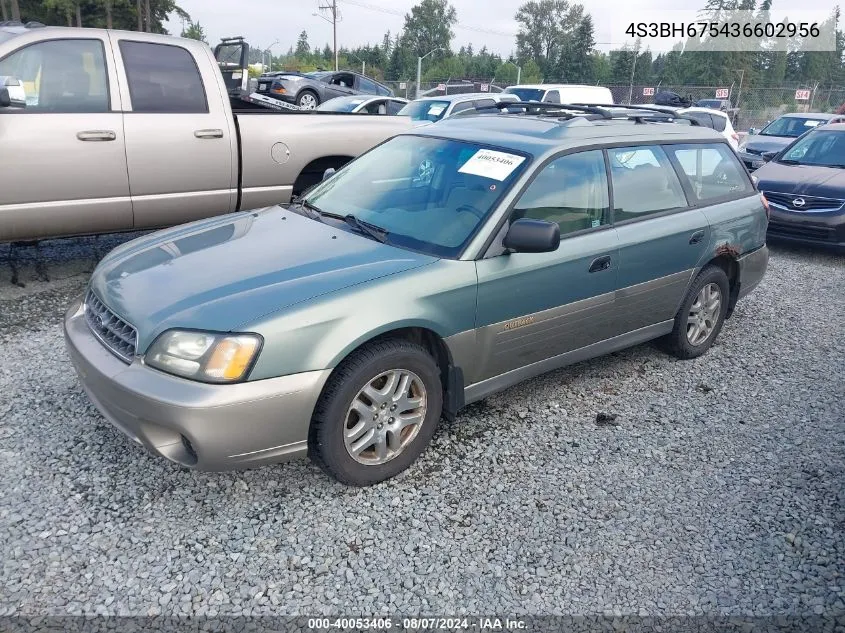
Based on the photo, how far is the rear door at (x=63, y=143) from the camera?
4848 mm

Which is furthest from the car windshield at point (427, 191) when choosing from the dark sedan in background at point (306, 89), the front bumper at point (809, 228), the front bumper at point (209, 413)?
the dark sedan in background at point (306, 89)

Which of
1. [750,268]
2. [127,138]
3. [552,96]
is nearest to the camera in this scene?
[750,268]

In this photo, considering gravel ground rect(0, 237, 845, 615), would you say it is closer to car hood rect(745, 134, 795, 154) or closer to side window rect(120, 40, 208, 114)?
side window rect(120, 40, 208, 114)

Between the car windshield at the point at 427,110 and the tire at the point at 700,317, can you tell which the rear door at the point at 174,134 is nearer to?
the tire at the point at 700,317

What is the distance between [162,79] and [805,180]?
7.34m

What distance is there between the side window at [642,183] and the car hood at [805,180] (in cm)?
466

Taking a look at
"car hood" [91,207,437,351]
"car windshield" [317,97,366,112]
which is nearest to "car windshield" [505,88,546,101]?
"car windshield" [317,97,366,112]

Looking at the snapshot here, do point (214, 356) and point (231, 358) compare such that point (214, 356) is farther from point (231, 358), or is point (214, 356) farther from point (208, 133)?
point (208, 133)

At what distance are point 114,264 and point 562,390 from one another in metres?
2.70

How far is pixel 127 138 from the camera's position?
524cm

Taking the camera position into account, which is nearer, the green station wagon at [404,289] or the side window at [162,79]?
the green station wagon at [404,289]

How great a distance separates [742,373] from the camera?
4.62 metres

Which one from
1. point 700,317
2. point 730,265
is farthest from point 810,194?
point 700,317

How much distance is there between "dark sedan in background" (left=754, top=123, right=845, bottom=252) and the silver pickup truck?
5532mm
